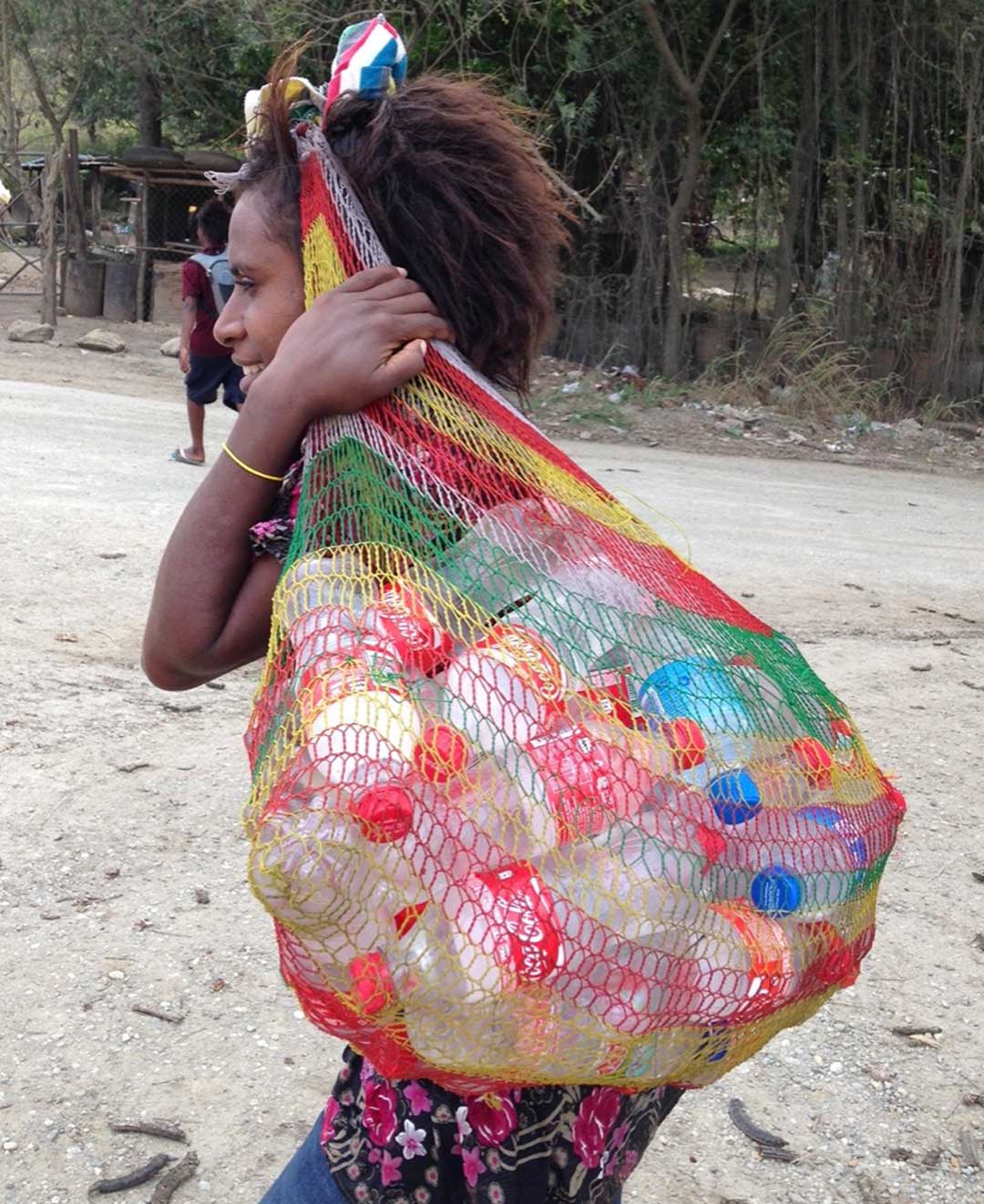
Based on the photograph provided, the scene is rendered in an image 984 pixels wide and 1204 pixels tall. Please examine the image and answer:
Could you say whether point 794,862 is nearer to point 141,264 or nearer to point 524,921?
point 524,921

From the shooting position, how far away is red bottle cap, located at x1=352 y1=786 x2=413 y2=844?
1.06 m

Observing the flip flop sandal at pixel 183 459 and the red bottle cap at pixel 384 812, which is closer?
the red bottle cap at pixel 384 812

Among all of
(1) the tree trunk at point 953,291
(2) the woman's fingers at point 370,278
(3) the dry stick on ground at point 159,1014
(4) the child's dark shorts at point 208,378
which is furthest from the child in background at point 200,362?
(1) the tree trunk at point 953,291

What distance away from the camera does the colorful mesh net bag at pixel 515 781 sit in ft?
3.56

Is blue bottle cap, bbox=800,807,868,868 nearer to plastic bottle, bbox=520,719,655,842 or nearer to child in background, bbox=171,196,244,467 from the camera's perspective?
plastic bottle, bbox=520,719,655,842

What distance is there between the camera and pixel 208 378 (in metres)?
7.58

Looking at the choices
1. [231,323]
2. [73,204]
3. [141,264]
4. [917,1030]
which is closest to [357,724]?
[231,323]

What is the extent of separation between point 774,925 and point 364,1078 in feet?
1.51

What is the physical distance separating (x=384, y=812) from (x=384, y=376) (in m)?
0.46

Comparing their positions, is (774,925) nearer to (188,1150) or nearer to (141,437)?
(188,1150)

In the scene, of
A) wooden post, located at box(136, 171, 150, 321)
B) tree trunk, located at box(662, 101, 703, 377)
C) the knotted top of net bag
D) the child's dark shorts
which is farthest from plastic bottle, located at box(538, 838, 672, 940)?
→ wooden post, located at box(136, 171, 150, 321)

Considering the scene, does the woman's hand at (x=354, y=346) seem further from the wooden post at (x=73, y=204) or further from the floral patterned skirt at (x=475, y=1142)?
the wooden post at (x=73, y=204)

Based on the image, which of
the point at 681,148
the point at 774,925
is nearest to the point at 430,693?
the point at 774,925

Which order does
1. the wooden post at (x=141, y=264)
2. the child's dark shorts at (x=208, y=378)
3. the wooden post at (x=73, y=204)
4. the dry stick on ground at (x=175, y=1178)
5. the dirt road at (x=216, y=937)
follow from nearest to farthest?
the dry stick on ground at (x=175, y=1178) < the dirt road at (x=216, y=937) < the child's dark shorts at (x=208, y=378) < the wooden post at (x=73, y=204) < the wooden post at (x=141, y=264)
